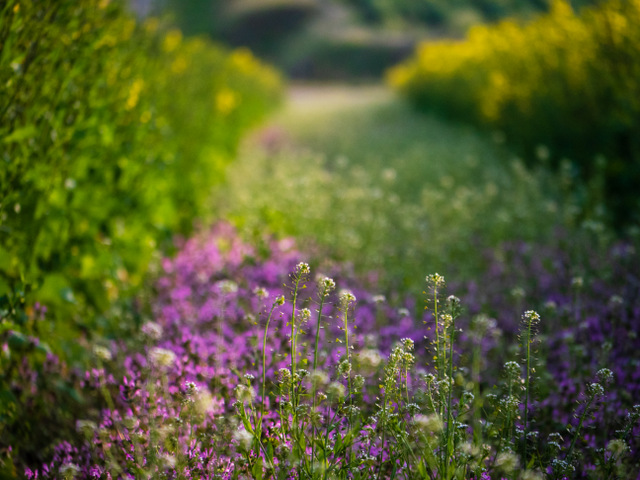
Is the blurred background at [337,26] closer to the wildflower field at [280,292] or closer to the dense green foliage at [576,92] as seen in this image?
the dense green foliage at [576,92]

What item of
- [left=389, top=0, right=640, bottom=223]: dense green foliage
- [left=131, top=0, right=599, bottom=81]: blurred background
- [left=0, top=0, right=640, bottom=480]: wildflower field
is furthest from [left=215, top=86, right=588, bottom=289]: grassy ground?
[left=131, top=0, right=599, bottom=81]: blurred background

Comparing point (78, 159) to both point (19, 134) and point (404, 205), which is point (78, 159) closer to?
point (19, 134)

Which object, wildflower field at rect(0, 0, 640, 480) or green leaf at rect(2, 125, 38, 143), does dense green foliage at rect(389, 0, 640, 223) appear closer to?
wildflower field at rect(0, 0, 640, 480)

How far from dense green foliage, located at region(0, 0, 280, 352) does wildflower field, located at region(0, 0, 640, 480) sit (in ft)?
0.06

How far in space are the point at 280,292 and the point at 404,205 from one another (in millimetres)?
2799

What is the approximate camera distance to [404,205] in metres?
5.91

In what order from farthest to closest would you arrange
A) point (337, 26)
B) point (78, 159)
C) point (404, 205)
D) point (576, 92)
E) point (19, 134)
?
point (337, 26) < point (576, 92) < point (404, 205) < point (78, 159) < point (19, 134)

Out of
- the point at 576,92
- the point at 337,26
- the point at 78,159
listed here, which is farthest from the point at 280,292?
the point at 337,26

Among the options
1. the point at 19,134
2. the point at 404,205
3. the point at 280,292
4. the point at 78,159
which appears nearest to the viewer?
the point at 19,134

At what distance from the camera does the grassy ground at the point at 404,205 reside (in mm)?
4293

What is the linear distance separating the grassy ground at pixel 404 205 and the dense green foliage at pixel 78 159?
101cm

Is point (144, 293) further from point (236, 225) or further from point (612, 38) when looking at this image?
point (612, 38)

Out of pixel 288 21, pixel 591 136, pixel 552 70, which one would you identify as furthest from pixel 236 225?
pixel 288 21

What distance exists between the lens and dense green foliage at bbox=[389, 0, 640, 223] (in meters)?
5.01
